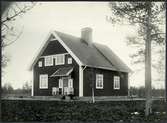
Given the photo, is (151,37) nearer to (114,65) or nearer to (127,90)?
(114,65)

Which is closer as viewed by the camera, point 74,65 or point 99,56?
point 74,65

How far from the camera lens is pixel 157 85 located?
10.6 meters

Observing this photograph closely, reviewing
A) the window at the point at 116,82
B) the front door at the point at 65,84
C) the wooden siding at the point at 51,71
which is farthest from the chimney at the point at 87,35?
the window at the point at 116,82

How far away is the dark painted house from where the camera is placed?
23.1 meters

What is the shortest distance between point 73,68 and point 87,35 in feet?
12.8

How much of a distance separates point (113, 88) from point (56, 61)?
6.47m

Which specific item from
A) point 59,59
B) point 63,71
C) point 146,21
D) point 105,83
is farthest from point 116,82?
point 146,21

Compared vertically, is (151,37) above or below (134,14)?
below

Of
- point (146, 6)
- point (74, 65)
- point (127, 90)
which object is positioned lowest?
point (127, 90)

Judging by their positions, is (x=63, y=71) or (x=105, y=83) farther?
(x=105, y=83)

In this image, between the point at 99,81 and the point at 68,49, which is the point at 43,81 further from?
the point at 99,81

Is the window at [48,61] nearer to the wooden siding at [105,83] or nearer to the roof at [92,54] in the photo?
the roof at [92,54]

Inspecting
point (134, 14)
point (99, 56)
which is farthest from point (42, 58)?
point (134, 14)

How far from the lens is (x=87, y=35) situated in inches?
1005
